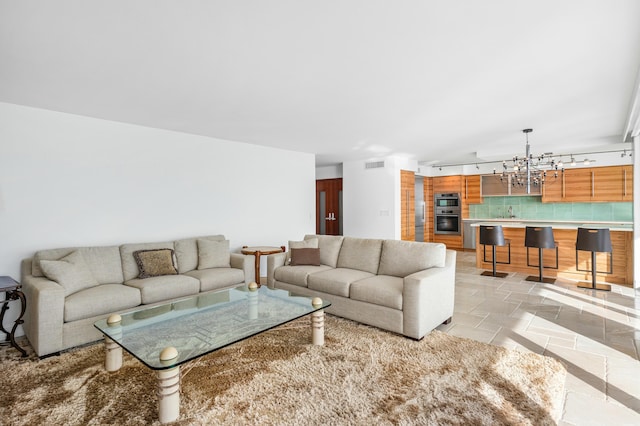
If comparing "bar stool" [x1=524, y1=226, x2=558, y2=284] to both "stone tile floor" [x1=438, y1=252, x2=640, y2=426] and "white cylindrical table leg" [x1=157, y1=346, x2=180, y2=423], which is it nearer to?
"stone tile floor" [x1=438, y1=252, x2=640, y2=426]

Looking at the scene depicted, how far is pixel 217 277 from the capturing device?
4305 millimetres

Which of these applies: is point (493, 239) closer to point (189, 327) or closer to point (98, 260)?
point (189, 327)

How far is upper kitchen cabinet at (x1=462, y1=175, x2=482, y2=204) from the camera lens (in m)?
9.42

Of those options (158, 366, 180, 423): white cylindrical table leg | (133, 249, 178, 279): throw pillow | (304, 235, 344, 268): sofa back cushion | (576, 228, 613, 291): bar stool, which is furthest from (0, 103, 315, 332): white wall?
(576, 228, 613, 291): bar stool

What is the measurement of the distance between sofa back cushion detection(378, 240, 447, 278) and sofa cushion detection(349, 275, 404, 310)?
19 cm

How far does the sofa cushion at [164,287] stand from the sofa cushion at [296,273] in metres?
1.01

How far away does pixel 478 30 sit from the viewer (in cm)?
228

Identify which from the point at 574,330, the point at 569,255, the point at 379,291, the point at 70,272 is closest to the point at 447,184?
the point at 569,255

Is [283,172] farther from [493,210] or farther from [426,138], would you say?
[493,210]

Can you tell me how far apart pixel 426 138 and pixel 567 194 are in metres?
4.66

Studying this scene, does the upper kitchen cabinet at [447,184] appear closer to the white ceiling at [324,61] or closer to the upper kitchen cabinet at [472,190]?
the upper kitchen cabinet at [472,190]

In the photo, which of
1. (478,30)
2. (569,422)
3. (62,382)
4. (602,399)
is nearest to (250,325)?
(62,382)

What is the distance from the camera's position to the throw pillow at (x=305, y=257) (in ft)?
15.0

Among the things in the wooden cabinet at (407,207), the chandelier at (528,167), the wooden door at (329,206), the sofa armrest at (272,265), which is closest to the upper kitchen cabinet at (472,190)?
the chandelier at (528,167)
